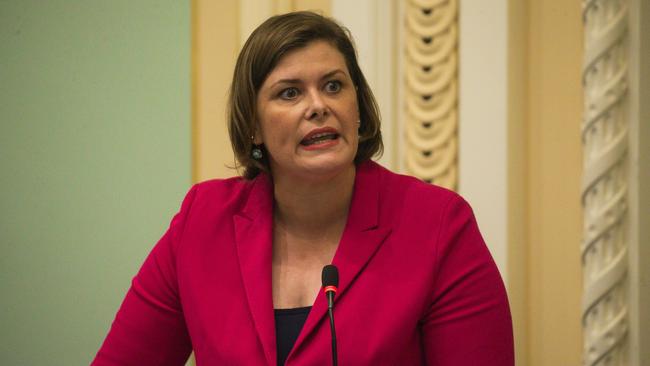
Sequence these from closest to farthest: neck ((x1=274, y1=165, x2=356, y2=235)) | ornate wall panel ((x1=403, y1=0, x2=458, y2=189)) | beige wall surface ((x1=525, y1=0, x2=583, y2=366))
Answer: neck ((x1=274, y1=165, x2=356, y2=235)) → beige wall surface ((x1=525, y1=0, x2=583, y2=366)) → ornate wall panel ((x1=403, y1=0, x2=458, y2=189))

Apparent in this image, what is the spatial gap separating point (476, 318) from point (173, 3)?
140 centimetres

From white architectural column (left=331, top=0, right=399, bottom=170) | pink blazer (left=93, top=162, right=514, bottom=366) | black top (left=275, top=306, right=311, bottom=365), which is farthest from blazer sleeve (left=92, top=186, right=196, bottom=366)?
white architectural column (left=331, top=0, right=399, bottom=170)

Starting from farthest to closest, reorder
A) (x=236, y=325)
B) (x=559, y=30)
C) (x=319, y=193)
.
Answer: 1. (x=559, y=30)
2. (x=319, y=193)
3. (x=236, y=325)

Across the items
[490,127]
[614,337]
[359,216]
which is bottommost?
[614,337]

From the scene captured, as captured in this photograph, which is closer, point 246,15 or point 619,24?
point 619,24

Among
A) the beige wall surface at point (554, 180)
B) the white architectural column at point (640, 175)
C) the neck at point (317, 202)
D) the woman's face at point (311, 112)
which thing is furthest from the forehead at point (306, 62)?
the white architectural column at point (640, 175)

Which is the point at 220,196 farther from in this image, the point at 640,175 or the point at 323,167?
the point at 640,175

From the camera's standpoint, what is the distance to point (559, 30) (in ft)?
6.48

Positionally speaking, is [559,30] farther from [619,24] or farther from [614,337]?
[614,337]

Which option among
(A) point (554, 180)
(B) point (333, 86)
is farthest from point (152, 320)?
(A) point (554, 180)

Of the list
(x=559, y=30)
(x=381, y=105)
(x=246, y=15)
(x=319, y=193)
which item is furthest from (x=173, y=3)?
(x=559, y=30)

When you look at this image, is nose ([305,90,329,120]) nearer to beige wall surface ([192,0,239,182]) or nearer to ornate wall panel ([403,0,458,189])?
ornate wall panel ([403,0,458,189])

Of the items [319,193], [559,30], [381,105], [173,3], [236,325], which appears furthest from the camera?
[173,3]

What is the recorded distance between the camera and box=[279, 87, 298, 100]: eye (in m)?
1.65
